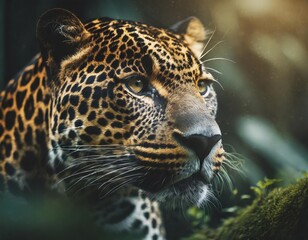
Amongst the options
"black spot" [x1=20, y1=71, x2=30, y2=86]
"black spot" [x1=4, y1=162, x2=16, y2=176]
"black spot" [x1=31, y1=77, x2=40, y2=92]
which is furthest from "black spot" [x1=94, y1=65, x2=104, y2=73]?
"black spot" [x1=4, y1=162, x2=16, y2=176]

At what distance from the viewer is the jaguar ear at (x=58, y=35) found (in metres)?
3.19

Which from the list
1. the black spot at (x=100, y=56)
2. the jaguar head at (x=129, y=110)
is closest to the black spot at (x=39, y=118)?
the jaguar head at (x=129, y=110)

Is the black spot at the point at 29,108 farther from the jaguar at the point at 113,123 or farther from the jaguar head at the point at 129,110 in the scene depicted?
the jaguar head at the point at 129,110

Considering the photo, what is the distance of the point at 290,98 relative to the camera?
399 centimetres

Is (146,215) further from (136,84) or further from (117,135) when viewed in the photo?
(136,84)

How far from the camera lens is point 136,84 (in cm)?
309

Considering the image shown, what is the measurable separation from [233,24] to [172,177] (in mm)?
1484

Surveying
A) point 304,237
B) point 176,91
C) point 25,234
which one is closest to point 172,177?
point 176,91

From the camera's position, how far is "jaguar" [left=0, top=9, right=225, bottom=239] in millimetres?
2918

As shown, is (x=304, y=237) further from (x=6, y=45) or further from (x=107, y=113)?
(x=6, y=45)

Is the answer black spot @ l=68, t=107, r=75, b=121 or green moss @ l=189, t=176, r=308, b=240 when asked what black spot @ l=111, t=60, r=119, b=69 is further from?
green moss @ l=189, t=176, r=308, b=240

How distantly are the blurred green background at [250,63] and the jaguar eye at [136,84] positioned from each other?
81 centimetres

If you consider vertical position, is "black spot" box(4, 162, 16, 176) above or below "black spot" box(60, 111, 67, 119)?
below

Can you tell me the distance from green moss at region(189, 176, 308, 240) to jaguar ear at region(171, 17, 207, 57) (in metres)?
1.12
